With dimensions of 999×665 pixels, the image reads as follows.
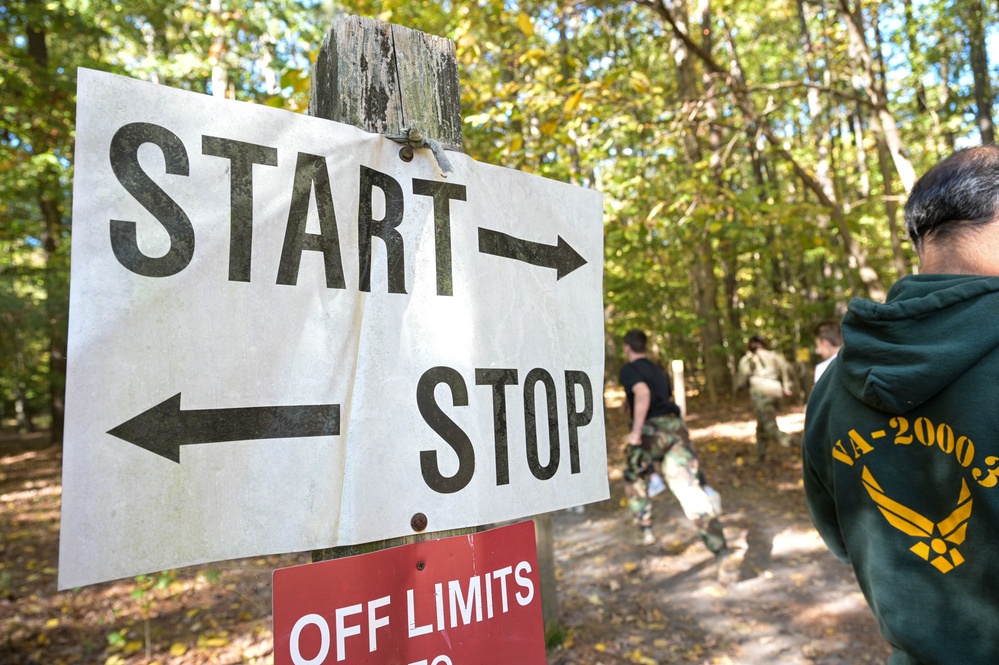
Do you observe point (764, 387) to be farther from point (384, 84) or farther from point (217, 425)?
point (217, 425)

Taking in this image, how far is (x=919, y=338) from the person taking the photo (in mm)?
1517

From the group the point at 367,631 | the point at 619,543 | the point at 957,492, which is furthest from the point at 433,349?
the point at 619,543

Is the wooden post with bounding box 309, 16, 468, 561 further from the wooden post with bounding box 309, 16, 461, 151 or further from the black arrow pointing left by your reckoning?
the black arrow pointing left

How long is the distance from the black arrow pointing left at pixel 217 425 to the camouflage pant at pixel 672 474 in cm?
502

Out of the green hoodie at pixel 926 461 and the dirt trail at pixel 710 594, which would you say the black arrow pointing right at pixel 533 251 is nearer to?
the green hoodie at pixel 926 461

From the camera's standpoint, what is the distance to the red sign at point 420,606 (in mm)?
1150

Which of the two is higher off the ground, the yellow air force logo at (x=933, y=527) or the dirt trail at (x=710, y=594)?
the yellow air force logo at (x=933, y=527)

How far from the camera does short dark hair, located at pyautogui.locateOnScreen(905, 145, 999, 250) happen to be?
1.52 meters

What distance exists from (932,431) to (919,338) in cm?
22

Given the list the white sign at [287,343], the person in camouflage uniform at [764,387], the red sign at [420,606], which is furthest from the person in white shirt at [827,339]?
Answer: the red sign at [420,606]

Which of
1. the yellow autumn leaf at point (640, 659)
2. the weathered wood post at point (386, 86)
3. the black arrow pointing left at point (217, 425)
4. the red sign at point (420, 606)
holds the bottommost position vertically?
the yellow autumn leaf at point (640, 659)

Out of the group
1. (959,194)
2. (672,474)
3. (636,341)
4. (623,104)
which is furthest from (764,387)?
(959,194)

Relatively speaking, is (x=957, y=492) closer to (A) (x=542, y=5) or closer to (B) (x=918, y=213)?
(B) (x=918, y=213)

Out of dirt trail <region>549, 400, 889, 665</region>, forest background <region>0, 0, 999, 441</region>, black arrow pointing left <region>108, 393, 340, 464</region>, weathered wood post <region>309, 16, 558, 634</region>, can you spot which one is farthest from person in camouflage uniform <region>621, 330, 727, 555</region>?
black arrow pointing left <region>108, 393, 340, 464</region>
